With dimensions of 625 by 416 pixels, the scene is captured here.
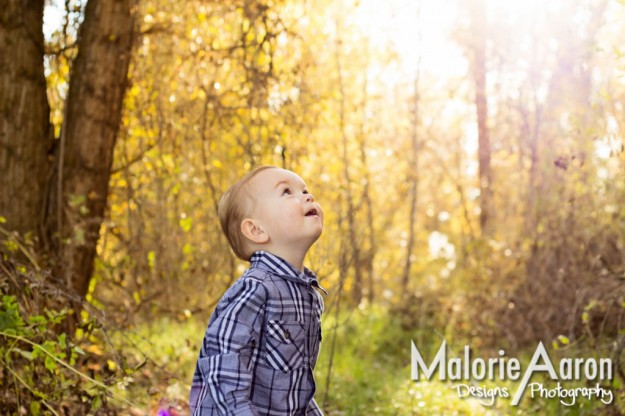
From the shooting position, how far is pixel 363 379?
5.82 m

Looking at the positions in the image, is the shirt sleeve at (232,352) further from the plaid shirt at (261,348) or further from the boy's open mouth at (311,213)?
the boy's open mouth at (311,213)

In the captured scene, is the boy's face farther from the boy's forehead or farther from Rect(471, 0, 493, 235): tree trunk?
Rect(471, 0, 493, 235): tree trunk

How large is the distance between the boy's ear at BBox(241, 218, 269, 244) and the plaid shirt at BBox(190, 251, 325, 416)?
0.04m

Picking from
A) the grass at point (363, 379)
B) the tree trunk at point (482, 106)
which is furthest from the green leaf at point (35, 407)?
the tree trunk at point (482, 106)

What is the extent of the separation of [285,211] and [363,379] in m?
3.61

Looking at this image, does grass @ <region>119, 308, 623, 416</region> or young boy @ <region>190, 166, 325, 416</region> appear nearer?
young boy @ <region>190, 166, 325, 416</region>

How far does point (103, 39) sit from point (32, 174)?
842 mm

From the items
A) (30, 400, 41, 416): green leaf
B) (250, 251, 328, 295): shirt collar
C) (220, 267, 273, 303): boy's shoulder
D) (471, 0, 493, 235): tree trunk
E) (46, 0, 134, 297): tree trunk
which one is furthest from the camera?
(471, 0, 493, 235): tree trunk

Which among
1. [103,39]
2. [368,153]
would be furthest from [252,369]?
[368,153]

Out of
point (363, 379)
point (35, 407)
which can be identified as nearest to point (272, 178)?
point (35, 407)

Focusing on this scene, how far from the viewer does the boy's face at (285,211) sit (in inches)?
95.5

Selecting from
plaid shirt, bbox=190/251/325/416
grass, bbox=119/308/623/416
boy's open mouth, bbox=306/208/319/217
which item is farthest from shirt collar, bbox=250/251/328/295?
grass, bbox=119/308/623/416

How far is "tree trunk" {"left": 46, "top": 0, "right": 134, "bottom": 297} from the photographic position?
4.55 meters

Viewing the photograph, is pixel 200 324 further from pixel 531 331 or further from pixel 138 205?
pixel 531 331
